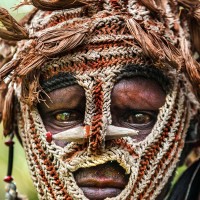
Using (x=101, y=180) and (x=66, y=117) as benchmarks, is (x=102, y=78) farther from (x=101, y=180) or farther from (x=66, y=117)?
(x=101, y=180)

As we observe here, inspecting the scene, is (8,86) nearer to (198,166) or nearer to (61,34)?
(61,34)

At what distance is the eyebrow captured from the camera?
12.6ft

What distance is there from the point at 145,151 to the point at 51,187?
0.49 metres

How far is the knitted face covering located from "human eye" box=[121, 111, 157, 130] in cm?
5

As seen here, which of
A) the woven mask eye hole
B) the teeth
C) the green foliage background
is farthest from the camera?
the green foliage background

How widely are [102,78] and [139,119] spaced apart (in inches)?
11.4

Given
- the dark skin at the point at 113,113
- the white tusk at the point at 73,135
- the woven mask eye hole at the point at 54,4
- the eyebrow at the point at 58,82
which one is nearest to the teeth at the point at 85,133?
the white tusk at the point at 73,135

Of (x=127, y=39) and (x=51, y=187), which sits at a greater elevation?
(x=127, y=39)

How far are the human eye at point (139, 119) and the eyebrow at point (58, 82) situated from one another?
1.03ft

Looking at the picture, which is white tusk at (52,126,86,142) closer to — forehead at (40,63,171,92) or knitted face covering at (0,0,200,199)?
knitted face covering at (0,0,200,199)

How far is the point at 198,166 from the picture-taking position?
4.24m

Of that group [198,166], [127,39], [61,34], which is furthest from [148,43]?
[198,166]

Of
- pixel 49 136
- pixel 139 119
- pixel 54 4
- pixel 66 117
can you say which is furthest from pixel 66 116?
pixel 54 4

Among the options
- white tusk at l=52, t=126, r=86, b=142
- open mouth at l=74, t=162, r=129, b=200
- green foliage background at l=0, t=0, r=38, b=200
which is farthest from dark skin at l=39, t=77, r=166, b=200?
green foliage background at l=0, t=0, r=38, b=200
